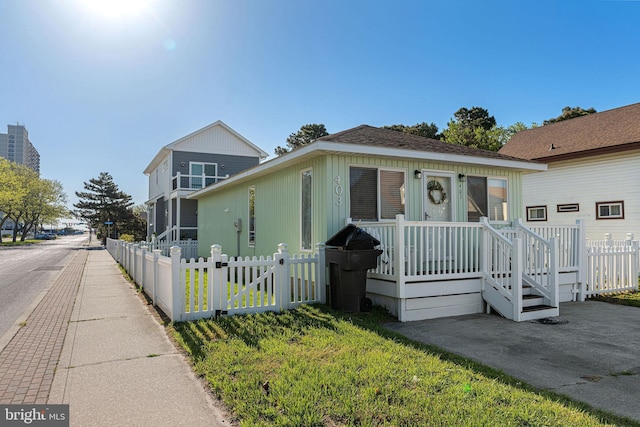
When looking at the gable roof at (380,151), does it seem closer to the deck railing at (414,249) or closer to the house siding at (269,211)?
the house siding at (269,211)

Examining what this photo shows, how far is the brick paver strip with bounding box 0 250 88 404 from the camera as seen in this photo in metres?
3.62

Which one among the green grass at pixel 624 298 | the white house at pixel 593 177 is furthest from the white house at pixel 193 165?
the green grass at pixel 624 298

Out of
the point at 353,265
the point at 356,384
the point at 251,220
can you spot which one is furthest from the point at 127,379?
the point at 251,220

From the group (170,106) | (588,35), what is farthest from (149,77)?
(588,35)

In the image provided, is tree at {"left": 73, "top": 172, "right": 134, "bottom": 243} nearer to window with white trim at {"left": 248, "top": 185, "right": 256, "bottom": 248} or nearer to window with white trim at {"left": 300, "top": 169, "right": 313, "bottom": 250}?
window with white trim at {"left": 248, "top": 185, "right": 256, "bottom": 248}

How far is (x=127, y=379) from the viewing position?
3896mm

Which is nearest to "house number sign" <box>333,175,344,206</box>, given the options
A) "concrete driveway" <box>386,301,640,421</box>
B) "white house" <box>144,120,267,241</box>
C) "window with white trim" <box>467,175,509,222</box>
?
"concrete driveway" <box>386,301,640,421</box>

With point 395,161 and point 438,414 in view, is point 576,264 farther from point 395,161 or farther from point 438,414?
point 438,414

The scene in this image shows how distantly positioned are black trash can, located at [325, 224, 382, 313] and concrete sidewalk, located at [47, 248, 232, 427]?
295 cm

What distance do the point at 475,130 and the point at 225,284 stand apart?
107ft

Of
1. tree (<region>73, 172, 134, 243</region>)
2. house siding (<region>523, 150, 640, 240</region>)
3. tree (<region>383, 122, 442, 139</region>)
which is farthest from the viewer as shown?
tree (<region>73, 172, 134, 243</region>)

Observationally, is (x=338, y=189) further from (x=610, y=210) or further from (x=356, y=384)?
(x=610, y=210)

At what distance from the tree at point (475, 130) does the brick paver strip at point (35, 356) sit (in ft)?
99.9

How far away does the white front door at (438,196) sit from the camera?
9.09m
